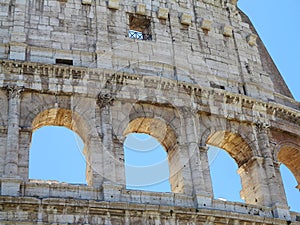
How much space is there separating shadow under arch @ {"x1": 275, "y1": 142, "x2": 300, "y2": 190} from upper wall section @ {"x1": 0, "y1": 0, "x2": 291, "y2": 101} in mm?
1556

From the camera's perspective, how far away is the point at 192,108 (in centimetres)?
1762

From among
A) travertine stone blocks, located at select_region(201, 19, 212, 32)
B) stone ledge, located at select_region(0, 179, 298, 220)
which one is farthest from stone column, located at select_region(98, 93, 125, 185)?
travertine stone blocks, located at select_region(201, 19, 212, 32)

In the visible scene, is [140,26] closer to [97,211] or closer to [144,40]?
[144,40]

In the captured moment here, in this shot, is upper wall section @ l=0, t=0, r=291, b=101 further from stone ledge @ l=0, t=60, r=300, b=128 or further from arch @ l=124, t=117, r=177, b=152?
arch @ l=124, t=117, r=177, b=152

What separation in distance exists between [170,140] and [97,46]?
10.6 ft

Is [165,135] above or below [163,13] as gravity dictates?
below

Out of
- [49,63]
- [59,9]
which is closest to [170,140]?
[49,63]

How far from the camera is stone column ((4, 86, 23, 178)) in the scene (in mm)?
14977

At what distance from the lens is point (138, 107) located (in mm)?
17203

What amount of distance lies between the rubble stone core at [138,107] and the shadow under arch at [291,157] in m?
0.03

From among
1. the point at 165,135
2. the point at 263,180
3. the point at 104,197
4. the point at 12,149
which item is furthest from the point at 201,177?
the point at 12,149

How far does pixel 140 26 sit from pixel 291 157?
19.3 ft

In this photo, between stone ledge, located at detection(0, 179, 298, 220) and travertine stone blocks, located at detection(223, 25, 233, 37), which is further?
travertine stone blocks, located at detection(223, 25, 233, 37)

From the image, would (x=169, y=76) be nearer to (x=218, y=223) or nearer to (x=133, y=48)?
(x=133, y=48)
